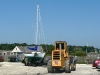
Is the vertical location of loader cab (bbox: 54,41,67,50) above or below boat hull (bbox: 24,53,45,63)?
above

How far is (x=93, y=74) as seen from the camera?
25.5 meters

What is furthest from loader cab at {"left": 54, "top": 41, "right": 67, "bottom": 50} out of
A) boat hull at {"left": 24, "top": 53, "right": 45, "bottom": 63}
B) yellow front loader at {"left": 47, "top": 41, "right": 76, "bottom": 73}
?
boat hull at {"left": 24, "top": 53, "right": 45, "bottom": 63}

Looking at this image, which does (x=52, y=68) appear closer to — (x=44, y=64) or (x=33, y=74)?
(x=33, y=74)

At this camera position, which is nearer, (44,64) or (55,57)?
(55,57)

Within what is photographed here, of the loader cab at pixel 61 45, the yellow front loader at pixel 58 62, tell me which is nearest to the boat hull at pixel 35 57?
the loader cab at pixel 61 45

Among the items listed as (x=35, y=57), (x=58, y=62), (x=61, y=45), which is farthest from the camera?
(x=35, y=57)

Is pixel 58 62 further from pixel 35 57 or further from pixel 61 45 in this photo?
pixel 35 57

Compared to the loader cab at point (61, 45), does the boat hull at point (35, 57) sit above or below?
below

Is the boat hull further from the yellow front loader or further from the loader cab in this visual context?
the yellow front loader

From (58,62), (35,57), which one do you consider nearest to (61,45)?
(58,62)

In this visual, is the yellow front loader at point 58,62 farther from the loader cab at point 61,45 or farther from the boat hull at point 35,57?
the boat hull at point 35,57

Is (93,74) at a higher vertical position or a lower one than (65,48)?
lower

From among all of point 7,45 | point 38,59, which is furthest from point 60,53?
point 7,45

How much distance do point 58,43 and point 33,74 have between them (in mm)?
4974
